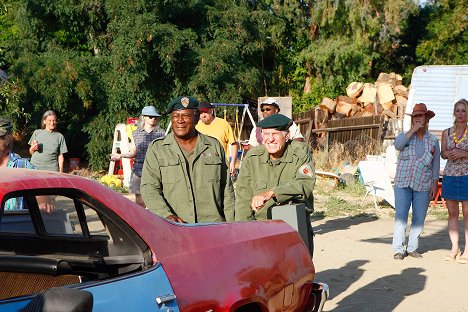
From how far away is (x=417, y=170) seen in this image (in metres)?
9.12

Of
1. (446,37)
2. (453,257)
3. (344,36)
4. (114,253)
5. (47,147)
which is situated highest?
(344,36)

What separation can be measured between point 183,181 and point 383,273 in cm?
383

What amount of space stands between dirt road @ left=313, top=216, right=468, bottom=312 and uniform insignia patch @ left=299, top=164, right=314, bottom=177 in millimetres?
1660

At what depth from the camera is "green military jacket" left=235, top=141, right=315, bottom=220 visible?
6004mm

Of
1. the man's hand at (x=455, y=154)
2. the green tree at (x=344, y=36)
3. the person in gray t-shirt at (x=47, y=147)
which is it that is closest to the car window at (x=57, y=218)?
the person in gray t-shirt at (x=47, y=147)

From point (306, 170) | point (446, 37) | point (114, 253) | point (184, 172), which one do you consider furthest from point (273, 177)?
point (446, 37)

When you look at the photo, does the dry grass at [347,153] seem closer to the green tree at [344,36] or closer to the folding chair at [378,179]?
the folding chair at [378,179]

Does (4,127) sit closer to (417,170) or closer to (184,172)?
(184,172)

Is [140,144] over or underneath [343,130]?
over

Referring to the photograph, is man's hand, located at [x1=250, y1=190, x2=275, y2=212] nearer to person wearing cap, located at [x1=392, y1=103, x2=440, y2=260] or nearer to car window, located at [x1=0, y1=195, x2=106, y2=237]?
car window, located at [x1=0, y1=195, x2=106, y2=237]

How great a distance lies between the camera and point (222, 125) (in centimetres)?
1006

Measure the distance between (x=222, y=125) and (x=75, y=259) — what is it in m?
6.43

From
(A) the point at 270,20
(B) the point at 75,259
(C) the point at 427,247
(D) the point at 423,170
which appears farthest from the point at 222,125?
(A) the point at 270,20

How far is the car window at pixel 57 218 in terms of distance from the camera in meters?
3.61
